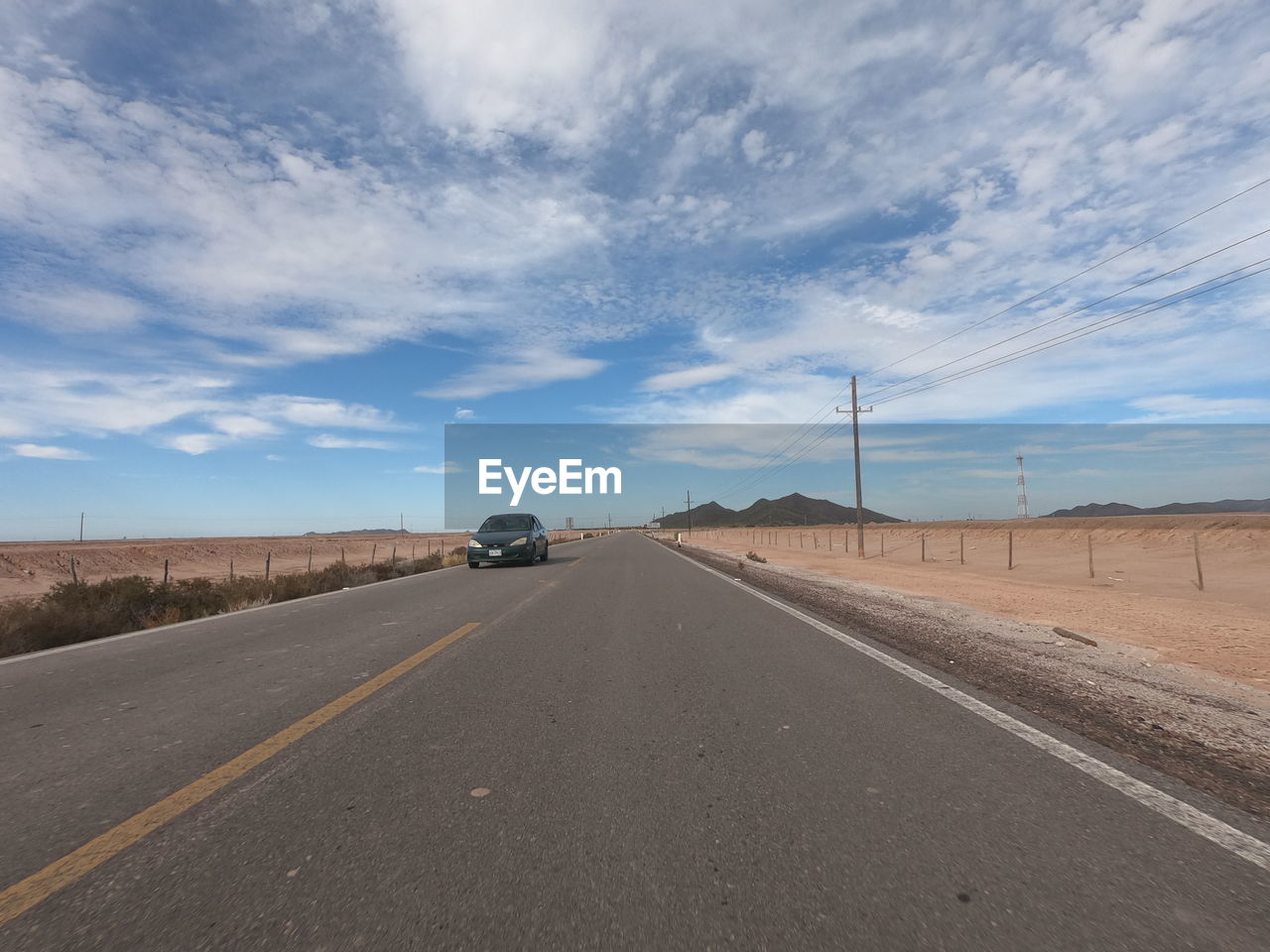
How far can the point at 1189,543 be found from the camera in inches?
1378

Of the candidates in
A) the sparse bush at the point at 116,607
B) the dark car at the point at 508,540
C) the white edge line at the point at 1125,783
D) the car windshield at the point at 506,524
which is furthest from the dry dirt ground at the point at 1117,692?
the car windshield at the point at 506,524

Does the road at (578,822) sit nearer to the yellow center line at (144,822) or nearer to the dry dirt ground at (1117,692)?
the yellow center line at (144,822)

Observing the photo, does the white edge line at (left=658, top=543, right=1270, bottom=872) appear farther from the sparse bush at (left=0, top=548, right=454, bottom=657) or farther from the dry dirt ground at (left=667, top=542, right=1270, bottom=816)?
the sparse bush at (left=0, top=548, right=454, bottom=657)

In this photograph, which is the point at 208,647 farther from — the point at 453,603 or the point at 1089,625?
the point at 1089,625

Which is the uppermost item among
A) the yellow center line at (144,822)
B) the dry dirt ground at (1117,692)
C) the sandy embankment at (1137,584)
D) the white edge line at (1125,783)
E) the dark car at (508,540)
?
the dark car at (508,540)

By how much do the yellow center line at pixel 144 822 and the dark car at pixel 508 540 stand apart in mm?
15307

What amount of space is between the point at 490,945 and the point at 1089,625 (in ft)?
32.4

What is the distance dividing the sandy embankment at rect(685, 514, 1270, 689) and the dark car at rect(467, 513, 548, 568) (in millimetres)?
9953

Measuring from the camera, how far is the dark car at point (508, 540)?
20.1 m

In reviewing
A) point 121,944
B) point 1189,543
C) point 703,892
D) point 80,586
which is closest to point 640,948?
point 703,892

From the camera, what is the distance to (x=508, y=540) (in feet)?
66.8

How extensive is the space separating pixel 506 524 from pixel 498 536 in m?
1.44

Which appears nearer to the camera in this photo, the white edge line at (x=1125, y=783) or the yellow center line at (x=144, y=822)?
the yellow center line at (x=144, y=822)

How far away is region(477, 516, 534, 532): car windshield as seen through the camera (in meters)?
21.6
